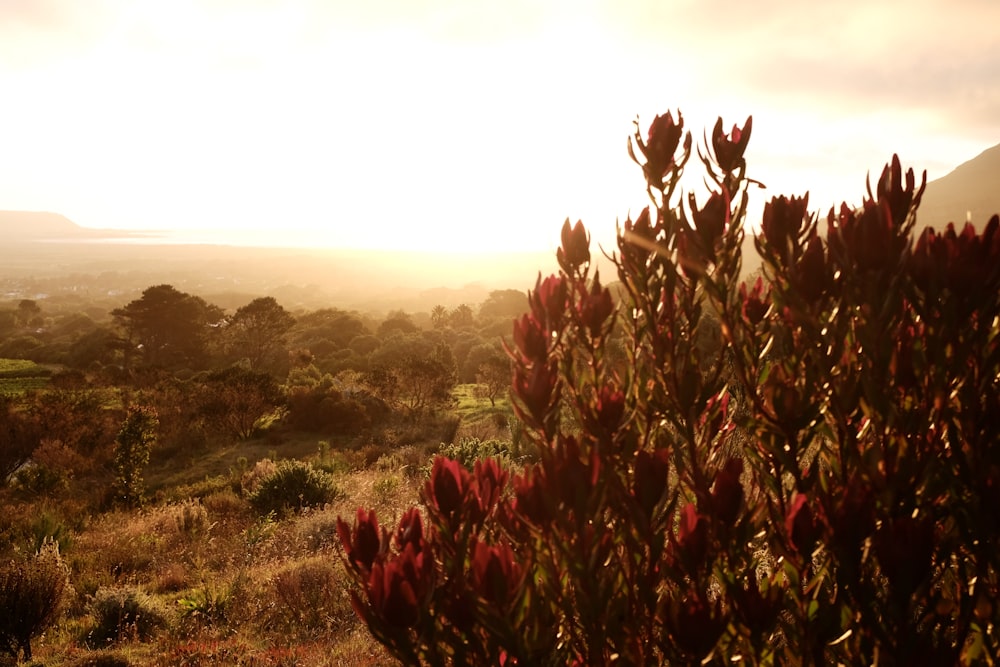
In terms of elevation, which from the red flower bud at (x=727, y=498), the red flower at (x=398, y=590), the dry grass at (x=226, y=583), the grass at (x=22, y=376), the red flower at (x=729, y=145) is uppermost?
the red flower at (x=729, y=145)

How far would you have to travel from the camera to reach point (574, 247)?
1.90 m

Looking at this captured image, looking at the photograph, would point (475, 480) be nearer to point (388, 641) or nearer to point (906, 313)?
point (388, 641)

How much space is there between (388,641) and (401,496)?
935 centimetres

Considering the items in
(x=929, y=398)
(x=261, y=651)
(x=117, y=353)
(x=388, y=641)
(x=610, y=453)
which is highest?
(x=929, y=398)

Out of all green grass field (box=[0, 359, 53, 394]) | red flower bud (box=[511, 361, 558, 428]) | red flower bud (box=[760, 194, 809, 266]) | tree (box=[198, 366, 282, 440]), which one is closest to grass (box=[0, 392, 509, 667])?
red flower bud (box=[511, 361, 558, 428])

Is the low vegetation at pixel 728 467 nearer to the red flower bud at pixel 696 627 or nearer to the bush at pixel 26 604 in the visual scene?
the red flower bud at pixel 696 627

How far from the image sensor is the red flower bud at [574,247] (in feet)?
6.22

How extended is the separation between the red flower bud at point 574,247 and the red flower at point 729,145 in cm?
49

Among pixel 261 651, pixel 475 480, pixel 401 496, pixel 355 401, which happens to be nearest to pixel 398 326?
pixel 355 401

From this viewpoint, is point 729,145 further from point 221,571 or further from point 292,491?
point 292,491

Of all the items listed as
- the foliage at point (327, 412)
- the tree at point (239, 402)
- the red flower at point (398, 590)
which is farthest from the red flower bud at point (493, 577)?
the tree at point (239, 402)

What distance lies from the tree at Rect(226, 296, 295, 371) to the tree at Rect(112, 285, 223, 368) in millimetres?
3104

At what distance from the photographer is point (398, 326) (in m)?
50.1

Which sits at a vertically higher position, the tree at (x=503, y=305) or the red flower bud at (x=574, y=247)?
the red flower bud at (x=574, y=247)
